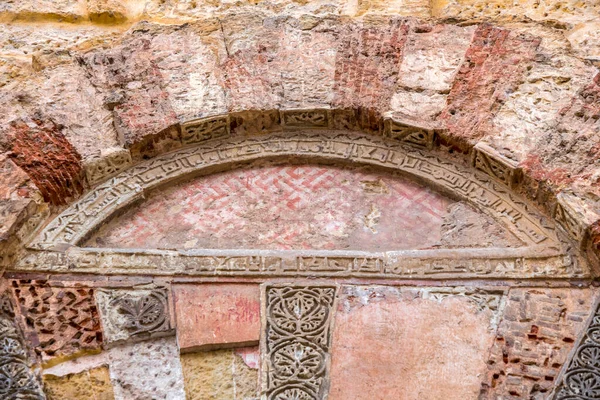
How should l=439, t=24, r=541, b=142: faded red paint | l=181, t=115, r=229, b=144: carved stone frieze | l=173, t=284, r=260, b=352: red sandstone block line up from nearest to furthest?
l=173, t=284, r=260, b=352: red sandstone block, l=439, t=24, r=541, b=142: faded red paint, l=181, t=115, r=229, b=144: carved stone frieze

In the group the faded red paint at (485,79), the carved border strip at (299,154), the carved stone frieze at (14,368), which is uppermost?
the faded red paint at (485,79)

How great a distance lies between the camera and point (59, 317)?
12.2ft

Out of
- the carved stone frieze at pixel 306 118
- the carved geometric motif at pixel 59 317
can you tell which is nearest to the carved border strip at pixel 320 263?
the carved geometric motif at pixel 59 317

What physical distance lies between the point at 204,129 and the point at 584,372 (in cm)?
207

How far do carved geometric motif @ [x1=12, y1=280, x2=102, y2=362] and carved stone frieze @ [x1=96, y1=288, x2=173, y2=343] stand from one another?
0.04m

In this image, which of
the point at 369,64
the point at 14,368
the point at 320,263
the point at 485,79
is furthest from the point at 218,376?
the point at 485,79

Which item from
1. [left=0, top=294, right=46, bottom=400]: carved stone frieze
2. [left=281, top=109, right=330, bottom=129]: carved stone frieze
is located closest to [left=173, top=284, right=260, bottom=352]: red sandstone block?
[left=0, top=294, right=46, bottom=400]: carved stone frieze

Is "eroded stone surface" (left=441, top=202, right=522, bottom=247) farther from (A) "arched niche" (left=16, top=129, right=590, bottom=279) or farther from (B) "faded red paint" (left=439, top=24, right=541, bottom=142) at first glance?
(B) "faded red paint" (left=439, top=24, right=541, bottom=142)

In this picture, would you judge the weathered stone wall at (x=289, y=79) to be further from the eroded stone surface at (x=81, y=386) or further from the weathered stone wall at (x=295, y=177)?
the eroded stone surface at (x=81, y=386)

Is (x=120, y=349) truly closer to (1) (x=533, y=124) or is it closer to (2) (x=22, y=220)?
(2) (x=22, y=220)

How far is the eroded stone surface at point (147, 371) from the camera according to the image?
3.53 m

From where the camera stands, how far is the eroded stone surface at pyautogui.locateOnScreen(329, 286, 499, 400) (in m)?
3.46

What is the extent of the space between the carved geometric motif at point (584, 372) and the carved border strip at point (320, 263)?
31 cm

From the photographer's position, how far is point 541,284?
374 centimetres
